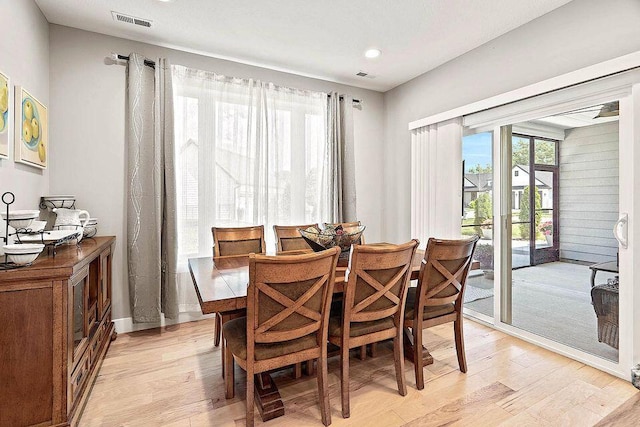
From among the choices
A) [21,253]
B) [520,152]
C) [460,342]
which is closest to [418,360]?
[460,342]

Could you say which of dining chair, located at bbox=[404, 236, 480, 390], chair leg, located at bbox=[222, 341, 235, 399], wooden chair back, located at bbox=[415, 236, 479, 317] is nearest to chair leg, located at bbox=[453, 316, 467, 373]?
dining chair, located at bbox=[404, 236, 480, 390]

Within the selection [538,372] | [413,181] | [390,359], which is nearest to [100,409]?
[390,359]

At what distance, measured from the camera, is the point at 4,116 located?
1869mm

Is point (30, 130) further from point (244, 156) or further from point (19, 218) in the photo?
point (244, 156)

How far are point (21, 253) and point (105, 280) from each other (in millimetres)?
1248

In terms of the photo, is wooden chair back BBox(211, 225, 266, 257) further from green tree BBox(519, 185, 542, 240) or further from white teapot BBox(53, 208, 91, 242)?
green tree BBox(519, 185, 542, 240)

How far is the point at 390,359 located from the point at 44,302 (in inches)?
87.5

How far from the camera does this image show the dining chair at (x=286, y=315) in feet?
5.02

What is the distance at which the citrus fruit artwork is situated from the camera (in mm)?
1828

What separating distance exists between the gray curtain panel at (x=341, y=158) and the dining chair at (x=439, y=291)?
1.90m

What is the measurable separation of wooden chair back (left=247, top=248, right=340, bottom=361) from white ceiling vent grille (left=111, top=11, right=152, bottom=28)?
8.03ft

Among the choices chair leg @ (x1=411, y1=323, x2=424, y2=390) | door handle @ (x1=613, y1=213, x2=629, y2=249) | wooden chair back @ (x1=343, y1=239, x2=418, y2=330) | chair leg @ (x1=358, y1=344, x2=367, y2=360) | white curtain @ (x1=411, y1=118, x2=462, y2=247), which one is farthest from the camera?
white curtain @ (x1=411, y1=118, x2=462, y2=247)

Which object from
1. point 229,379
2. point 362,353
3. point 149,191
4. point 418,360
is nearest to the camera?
point 229,379

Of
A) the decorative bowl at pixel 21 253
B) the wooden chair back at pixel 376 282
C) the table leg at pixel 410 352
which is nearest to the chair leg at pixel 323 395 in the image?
the wooden chair back at pixel 376 282
